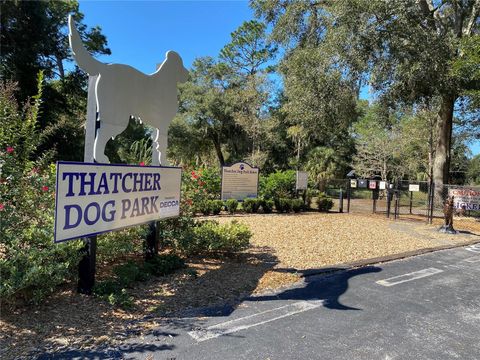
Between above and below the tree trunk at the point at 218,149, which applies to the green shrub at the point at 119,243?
below

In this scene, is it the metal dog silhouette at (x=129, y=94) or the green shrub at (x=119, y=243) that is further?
the green shrub at (x=119, y=243)

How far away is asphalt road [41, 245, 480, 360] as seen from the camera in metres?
2.88

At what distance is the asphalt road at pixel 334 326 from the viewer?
2879mm

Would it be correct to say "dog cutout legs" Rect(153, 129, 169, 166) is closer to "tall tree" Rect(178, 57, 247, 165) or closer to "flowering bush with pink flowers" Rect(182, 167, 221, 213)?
"flowering bush with pink flowers" Rect(182, 167, 221, 213)

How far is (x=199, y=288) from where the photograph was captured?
4.26 m

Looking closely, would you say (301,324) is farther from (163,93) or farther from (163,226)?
(163,93)

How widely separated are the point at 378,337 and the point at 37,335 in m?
2.89

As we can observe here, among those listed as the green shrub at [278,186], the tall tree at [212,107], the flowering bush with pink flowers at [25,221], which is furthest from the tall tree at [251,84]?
the flowering bush with pink flowers at [25,221]

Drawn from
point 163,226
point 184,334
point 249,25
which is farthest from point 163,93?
point 249,25

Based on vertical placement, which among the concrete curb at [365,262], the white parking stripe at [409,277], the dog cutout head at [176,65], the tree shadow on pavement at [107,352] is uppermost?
the dog cutout head at [176,65]

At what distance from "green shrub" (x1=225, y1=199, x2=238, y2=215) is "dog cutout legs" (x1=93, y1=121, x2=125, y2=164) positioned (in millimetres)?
7607

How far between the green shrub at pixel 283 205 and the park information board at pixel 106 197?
24.9 feet

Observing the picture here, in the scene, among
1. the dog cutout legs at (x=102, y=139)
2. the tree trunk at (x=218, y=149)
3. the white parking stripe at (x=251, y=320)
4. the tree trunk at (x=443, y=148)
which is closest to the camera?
the white parking stripe at (x=251, y=320)

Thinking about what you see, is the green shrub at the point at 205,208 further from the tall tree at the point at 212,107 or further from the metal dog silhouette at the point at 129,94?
the tall tree at the point at 212,107
